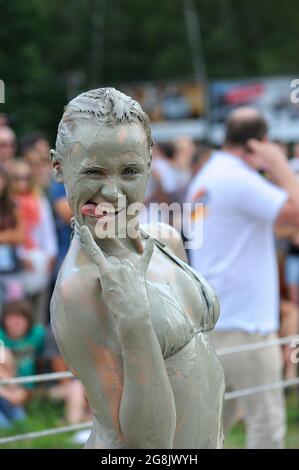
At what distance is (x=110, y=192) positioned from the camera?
7.05 feet

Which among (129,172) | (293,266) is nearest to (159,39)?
(293,266)

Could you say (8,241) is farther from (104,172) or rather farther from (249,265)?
(104,172)

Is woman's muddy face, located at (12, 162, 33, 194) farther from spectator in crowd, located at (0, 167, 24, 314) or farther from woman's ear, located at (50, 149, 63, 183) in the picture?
woman's ear, located at (50, 149, 63, 183)

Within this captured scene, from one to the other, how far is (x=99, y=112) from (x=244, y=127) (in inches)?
117

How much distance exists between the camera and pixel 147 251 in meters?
2.14

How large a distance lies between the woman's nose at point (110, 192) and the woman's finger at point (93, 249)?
9 cm

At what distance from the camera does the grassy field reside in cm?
587

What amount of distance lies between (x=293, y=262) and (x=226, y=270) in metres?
3.24

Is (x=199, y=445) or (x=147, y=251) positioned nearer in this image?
(x=147, y=251)

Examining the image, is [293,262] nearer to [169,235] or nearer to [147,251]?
[169,235]

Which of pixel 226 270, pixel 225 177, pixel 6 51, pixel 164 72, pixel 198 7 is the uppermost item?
pixel 198 7

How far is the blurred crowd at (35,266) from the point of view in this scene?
265 inches
